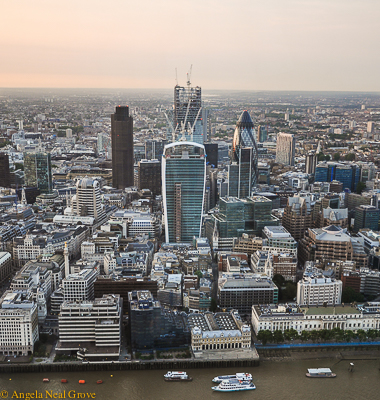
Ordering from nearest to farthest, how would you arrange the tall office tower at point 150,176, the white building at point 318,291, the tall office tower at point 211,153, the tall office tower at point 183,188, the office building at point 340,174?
the white building at point 318,291, the tall office tower at point 183,188, the tall office tower at point 150,176, the tall office tower at point 211,153, the office building at point 340,174

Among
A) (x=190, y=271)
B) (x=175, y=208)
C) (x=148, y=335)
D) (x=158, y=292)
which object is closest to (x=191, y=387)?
(x=148, y=335)

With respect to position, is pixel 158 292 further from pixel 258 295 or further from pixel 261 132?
pixel 261 132

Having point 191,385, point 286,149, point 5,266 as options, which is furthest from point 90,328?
point 286,149

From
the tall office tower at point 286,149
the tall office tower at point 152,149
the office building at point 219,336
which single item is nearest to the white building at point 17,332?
the office building at point 219,336

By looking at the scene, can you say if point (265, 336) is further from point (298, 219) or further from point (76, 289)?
point (298, 219)

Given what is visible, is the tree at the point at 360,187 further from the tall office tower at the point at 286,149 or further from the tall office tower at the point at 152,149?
the tall office tower at the point at 152,149

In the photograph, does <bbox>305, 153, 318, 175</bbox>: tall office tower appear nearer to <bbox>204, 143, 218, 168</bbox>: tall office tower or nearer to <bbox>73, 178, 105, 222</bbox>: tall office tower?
<bbox>204, 143, 218, 168</bbox>: tall office tower
